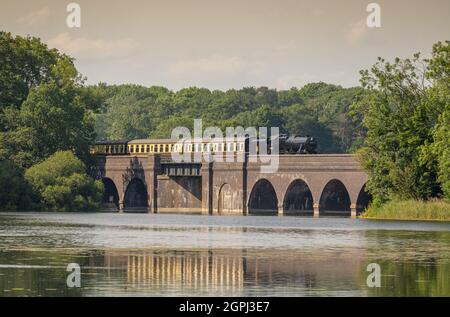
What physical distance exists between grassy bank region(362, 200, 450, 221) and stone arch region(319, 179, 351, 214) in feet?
78.5

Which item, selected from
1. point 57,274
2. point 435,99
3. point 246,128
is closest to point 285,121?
point 246,128

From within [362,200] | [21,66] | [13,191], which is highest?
[21,66]

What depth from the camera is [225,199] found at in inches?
4860

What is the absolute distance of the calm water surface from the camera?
3509 centimetres

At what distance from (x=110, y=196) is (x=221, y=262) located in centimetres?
9349

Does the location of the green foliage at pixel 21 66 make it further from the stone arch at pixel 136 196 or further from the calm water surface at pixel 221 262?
the calm water surface at pixel 221 262

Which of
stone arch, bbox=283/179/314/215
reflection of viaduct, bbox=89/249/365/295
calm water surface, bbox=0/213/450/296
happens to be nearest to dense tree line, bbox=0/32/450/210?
stone arch, bbox=283/179/314/215

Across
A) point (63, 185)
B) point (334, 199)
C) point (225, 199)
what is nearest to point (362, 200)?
point (334, 199)

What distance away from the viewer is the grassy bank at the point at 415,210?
85.6 metres

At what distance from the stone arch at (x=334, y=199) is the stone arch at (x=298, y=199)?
213cm

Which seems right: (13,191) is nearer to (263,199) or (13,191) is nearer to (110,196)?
(110,196)

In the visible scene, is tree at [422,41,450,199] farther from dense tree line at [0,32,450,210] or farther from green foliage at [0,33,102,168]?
green foliage at [0,33,102,168]
